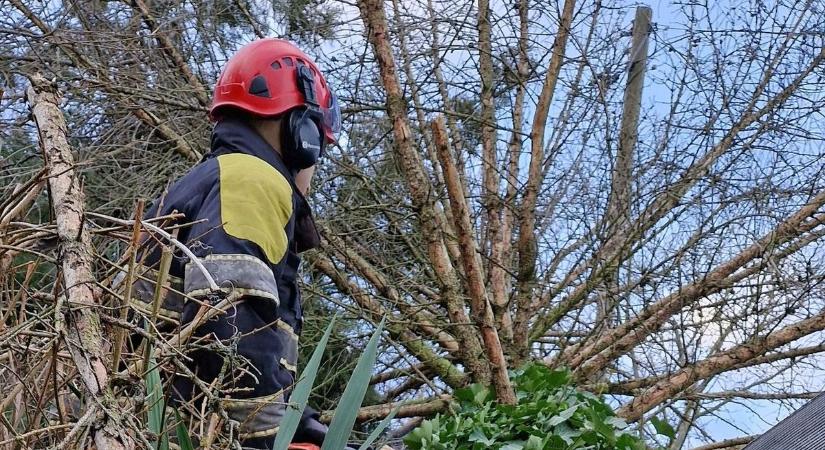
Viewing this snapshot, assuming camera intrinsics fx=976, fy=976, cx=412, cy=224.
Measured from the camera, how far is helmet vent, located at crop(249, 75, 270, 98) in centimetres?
333

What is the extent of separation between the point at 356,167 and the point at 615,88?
1694mm

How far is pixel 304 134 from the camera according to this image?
3223mm

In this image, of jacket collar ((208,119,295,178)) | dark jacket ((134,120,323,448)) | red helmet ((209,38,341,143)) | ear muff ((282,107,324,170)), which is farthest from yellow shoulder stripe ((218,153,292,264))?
red helmet ((209,38,341,143))

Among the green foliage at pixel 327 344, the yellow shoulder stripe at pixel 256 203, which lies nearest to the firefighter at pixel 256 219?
the yellow shoulder stripe at pixel 256 203

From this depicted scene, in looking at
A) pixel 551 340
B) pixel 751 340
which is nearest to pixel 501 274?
pixel 551 340

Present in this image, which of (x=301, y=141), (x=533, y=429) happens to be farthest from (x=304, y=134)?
(x=533, y=429)

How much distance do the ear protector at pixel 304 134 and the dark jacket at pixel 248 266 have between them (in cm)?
12

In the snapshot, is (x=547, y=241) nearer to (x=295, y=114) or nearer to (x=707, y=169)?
(x=707, y=169)

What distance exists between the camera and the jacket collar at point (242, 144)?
309cm

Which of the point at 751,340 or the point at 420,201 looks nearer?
the point at 420,201

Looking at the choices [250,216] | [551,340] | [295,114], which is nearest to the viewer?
[250,216]

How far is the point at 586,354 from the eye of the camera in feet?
20.2

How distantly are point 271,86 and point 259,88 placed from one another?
4 centimetres

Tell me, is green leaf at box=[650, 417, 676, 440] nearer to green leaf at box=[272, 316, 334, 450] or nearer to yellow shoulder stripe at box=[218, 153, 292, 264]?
yellow shoulder stripe at box=[218, 153, 292, 264]
